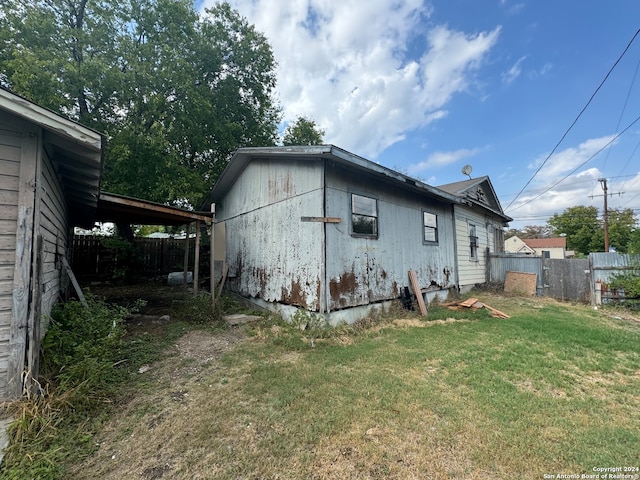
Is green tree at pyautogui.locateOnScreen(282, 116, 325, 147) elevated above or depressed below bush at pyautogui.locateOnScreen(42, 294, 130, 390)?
above

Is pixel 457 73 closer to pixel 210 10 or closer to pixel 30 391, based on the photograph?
pixel 210 10

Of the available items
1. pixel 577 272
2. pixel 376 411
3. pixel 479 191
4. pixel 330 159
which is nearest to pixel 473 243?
pixel 479 191

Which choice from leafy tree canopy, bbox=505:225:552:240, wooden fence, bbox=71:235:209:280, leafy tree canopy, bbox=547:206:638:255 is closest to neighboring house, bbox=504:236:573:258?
leafy tree canopy, bbox=547:206:638:255

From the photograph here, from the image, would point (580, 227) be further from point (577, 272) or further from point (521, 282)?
point (577, 272)

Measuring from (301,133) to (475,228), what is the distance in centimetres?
1107

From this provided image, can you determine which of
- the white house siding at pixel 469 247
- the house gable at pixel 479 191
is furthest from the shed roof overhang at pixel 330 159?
the house gable at pixel 479 191

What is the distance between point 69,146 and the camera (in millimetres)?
3301

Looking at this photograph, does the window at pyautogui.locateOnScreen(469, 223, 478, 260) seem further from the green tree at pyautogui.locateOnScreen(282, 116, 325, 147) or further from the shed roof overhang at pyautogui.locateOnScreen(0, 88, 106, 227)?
the shed roof overhang at pyautogui.locateOnScreen(0, 88, 106, 227)

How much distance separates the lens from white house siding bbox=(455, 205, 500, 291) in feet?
33.2

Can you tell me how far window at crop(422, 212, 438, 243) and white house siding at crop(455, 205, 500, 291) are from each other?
1.69 m

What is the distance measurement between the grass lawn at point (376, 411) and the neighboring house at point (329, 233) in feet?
3.92

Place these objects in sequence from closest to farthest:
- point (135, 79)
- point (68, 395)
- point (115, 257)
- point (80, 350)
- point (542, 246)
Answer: point (68, 395) < point (80, 350) < point (135, 79) < point (115, 257) < point (542, 246)

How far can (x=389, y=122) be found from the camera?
13.4 m

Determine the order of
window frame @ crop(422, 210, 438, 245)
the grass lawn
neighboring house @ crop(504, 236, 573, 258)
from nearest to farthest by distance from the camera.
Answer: the grass lawn, window frame @ crop(422, 210, 438, 245), neighboring house @ crop(504, 236, 573, 258)
